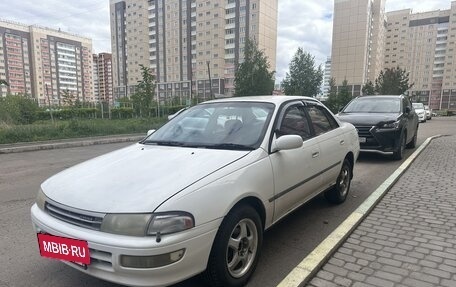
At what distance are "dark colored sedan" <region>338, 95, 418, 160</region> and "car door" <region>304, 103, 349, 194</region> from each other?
3459 millimetres

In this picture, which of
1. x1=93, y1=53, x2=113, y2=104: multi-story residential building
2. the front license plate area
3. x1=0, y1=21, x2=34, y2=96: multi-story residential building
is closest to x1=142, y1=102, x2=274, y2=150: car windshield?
the front license plate area

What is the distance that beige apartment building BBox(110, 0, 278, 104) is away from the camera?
8794 cm

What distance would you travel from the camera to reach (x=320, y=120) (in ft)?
14.6

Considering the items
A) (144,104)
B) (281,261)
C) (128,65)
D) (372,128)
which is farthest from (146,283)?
(128,65)

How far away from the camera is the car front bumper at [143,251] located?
2.09m

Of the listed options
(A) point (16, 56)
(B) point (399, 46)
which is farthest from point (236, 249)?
(B) point (399, 46)

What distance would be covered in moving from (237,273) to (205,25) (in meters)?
94.7

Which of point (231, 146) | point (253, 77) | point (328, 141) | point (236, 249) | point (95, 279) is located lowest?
point (95, 279)

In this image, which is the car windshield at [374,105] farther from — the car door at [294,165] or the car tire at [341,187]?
the car door at [294,165]

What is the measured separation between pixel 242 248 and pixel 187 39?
99361 mm

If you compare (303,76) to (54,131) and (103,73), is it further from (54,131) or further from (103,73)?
(103,73)

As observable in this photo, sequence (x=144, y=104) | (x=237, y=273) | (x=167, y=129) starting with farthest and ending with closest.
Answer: (x=144, y=104) → (x=167, y=129) → (x=237, y=273)

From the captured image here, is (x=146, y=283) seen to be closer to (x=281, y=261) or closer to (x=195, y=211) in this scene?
(x=195, y=211)

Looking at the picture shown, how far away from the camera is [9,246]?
3.54 m
